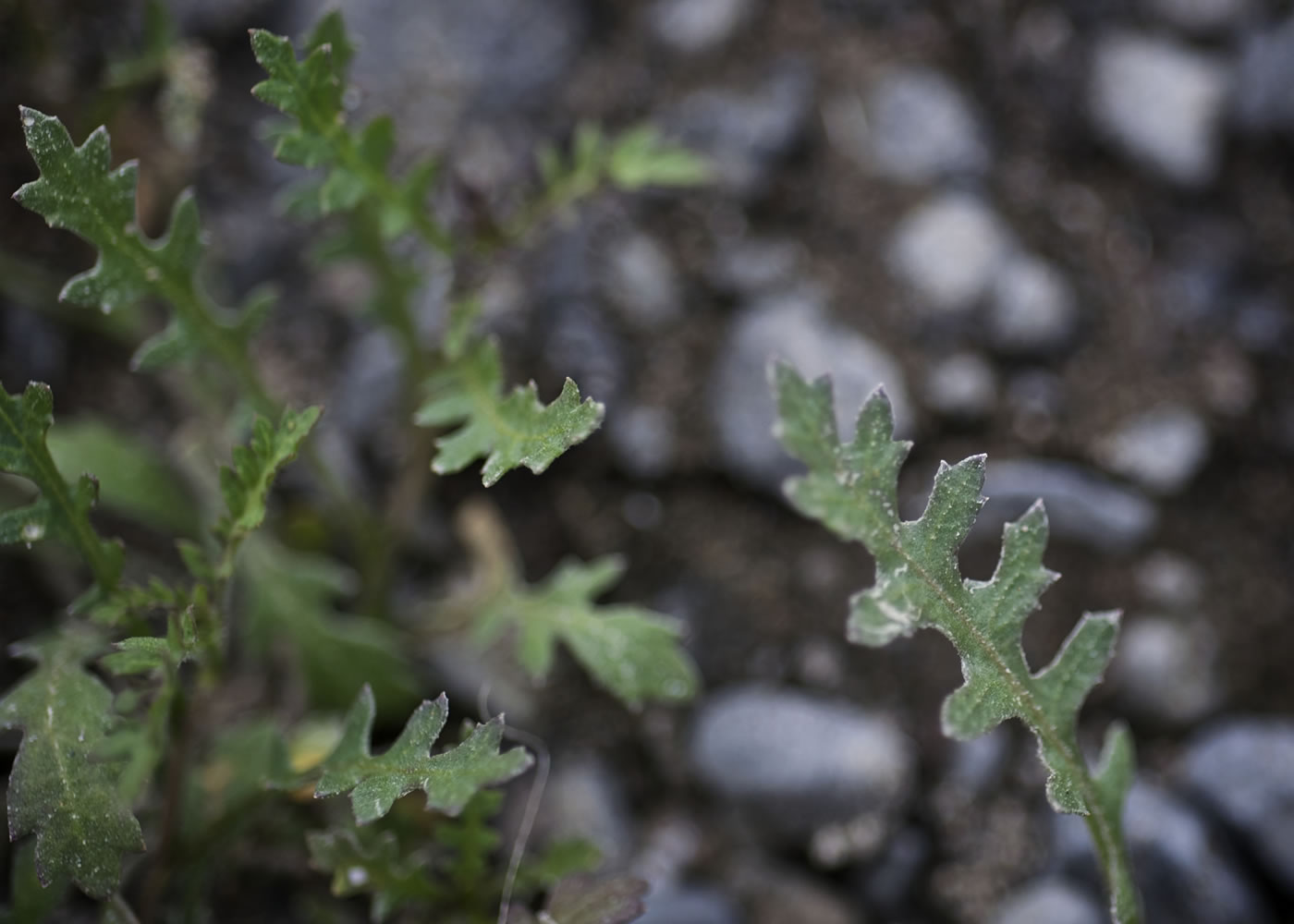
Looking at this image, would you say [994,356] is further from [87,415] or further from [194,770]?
[87,415]

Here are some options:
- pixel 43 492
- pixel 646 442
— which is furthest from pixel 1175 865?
pixel 43 492

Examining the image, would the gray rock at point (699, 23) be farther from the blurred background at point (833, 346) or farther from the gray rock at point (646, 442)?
the gray rock at point (646, 442)

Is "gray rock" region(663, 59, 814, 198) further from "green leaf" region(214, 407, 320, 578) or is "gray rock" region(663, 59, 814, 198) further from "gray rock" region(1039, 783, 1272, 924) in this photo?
"gray rock" region(1039, 783, 1272, 924)

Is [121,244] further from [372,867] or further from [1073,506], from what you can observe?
[1073,506]

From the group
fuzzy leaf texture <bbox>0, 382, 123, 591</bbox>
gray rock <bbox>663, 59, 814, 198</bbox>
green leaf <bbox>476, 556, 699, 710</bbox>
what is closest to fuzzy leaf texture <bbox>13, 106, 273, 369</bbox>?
fuzzy leaf texture <bbox>0, 382, 123, 591</bbox>

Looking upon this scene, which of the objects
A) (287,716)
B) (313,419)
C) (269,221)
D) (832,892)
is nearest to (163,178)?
(269,221)

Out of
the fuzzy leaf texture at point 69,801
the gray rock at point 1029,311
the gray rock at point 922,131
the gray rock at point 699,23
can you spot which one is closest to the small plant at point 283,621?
the fuzzy leaf texture at point 69,801
